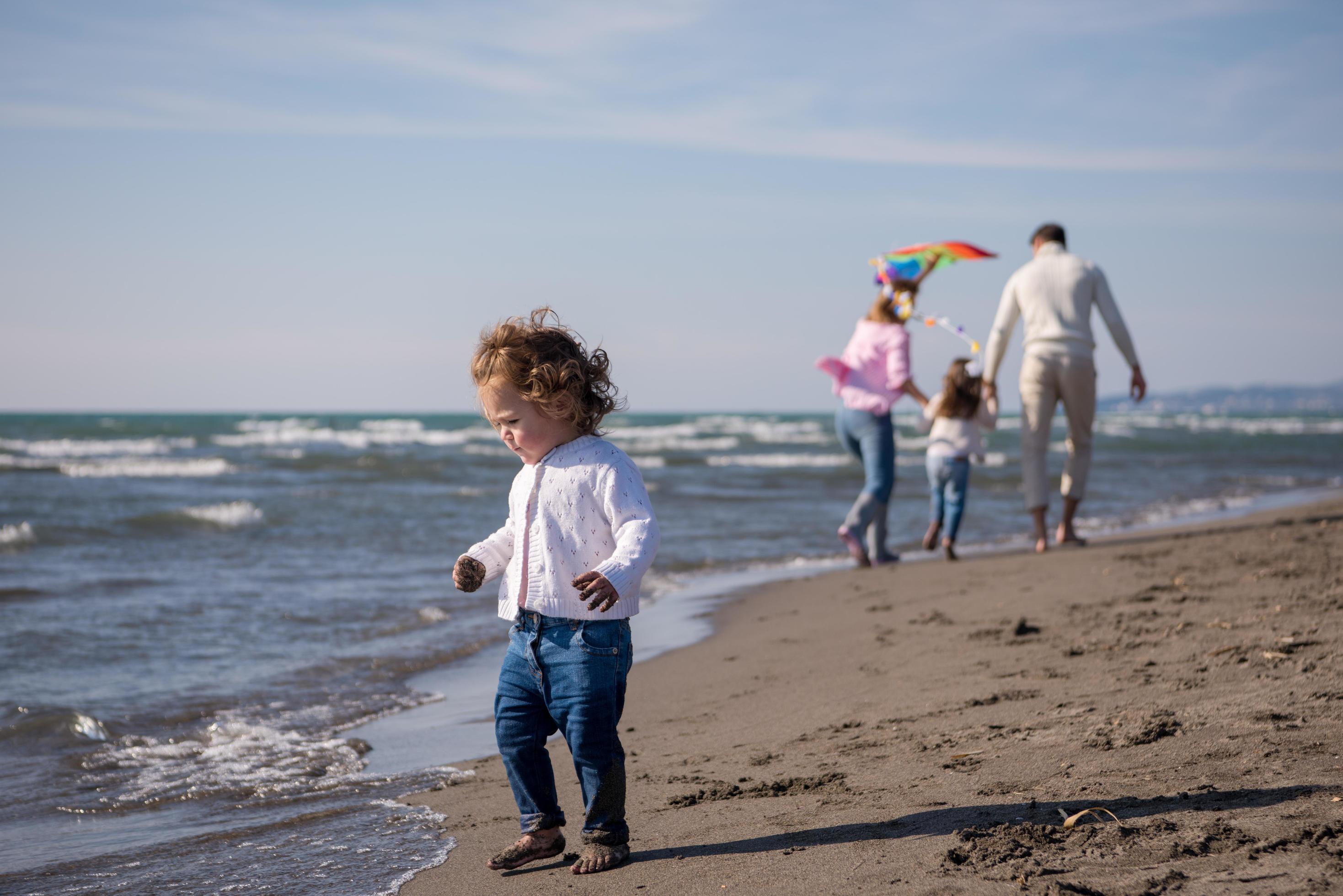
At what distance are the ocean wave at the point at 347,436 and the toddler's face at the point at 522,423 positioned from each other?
1100 inches

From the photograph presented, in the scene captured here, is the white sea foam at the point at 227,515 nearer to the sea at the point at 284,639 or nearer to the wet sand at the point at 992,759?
the sea at the point at 284,639

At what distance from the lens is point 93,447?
28875 millimetres

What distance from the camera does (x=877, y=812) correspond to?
239 cm

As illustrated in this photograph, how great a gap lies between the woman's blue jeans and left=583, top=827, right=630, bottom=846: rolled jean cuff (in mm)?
4665

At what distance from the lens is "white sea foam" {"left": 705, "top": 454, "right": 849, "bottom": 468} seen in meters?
23.6

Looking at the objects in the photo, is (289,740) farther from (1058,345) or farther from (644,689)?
(1058,345)

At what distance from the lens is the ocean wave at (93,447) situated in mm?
26297

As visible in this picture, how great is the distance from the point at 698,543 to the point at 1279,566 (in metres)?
5.21

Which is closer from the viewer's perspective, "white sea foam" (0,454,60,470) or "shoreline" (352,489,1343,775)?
"shoreline" (352,489,1343,775)

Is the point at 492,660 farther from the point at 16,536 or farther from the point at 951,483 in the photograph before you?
the point at 16,536

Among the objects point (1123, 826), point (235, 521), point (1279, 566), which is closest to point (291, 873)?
point (1123, 826)

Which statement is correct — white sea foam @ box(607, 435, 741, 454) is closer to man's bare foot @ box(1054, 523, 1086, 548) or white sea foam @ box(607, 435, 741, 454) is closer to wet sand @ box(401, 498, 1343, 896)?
man's bare foot @ box(1054, 523, 1086, 548)

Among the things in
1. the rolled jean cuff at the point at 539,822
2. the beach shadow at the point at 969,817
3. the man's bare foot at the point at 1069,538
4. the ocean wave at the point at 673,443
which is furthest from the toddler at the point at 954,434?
the ocean wave at the point at 673,443

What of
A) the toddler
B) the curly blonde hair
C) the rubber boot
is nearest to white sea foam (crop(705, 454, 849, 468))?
the toddler
